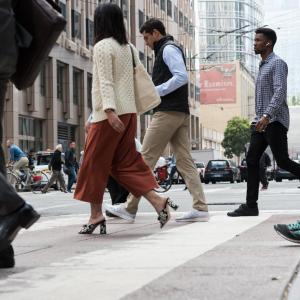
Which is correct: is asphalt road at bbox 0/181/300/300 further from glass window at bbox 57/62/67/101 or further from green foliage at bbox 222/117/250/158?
green foliage at bbox 222/117/250/158

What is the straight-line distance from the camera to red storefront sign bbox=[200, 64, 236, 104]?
401ft

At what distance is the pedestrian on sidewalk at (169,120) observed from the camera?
7.82m

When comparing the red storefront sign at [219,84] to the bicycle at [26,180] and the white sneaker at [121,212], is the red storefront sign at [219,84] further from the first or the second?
the white sneaker at [121,212]

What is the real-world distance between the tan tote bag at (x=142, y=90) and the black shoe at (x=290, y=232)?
205cm

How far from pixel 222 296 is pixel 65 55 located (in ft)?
142

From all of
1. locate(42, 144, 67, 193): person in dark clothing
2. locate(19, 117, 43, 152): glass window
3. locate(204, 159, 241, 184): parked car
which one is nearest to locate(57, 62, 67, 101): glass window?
locate(19, 117, 43, 152): glass window

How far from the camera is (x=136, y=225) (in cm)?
753

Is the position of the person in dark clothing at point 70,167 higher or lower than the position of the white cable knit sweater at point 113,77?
lower

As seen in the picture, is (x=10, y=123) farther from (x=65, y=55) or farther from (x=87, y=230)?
(x=87, y=230)

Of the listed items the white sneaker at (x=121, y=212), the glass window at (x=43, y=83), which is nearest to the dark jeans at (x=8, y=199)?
the white sneaker at (x=121, y=212)

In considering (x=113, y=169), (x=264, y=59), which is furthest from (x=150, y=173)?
(x=264, y=59)

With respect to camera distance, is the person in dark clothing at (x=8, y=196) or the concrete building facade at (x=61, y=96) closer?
the person in dark clothing at (x=8, y=196)

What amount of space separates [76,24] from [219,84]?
257 ft

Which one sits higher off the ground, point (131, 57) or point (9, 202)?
point (131, 57)
